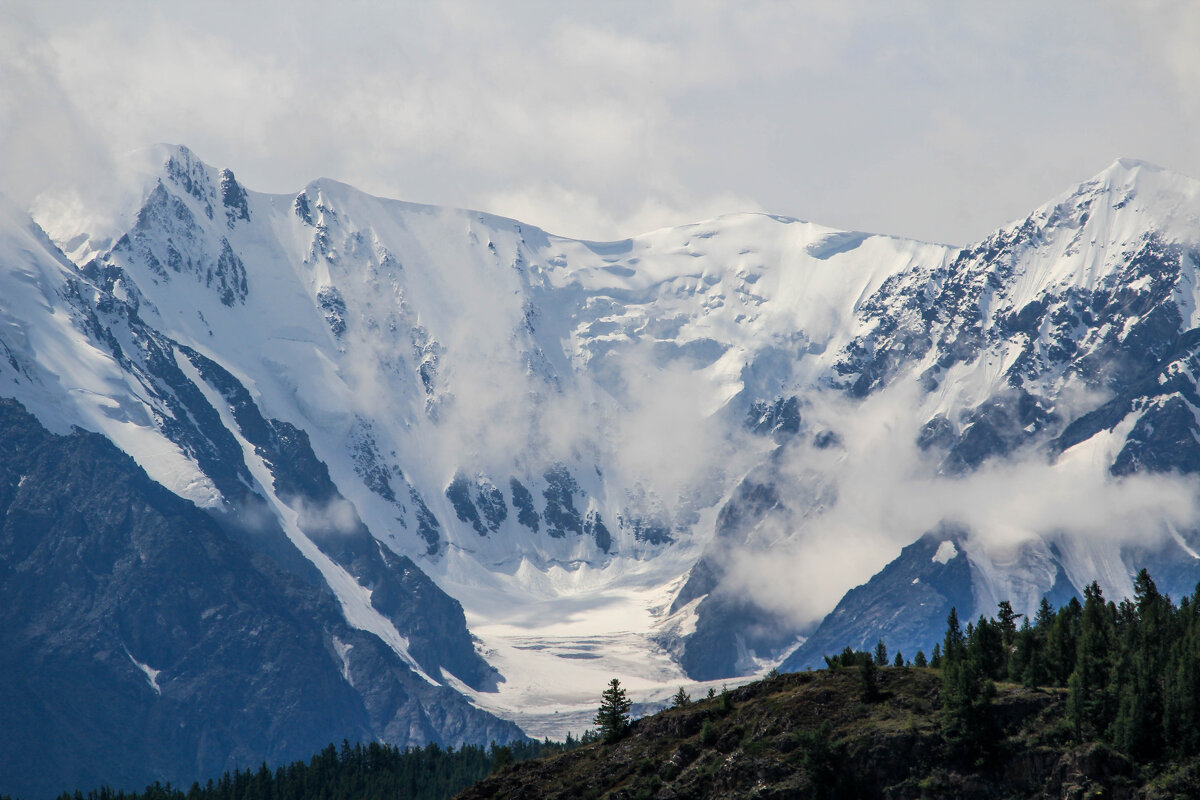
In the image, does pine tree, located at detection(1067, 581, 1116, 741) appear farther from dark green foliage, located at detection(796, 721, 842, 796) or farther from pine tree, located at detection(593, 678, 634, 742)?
pine tree, located at detection(593, 678, 634, 742)

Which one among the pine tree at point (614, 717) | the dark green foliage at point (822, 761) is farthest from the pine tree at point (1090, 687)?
the pine tree at point (614, 717)

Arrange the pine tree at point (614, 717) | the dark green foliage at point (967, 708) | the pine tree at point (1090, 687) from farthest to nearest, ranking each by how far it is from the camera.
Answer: the pine tree at point (614, 717) → the dark green foliage at point (967, 708) → the pine tree at point (1090, 687)

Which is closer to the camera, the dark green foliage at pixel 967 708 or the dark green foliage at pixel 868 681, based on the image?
the dark green foliage at pixel 967 708

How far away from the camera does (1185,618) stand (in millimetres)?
193125

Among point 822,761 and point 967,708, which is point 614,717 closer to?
point 822,761

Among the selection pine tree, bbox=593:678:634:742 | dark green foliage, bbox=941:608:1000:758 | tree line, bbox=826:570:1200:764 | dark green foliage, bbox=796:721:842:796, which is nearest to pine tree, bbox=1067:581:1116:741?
tree line, bbox=826:570:1200:764

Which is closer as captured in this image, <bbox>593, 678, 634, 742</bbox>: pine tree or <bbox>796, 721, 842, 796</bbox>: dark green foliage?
<bbox>796, 721, 842, 796</bbox>: dark green foliage

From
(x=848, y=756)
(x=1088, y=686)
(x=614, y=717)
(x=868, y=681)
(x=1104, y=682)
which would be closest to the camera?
(x=1088, y=686)

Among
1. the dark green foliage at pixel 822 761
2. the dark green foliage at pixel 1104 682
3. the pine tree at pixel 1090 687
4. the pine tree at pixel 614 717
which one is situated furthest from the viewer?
the pine tree at pixel 614 717

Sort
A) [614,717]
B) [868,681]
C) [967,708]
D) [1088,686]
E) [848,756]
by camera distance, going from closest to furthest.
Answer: [967,708] < [1088,686] < [848,756] < [868,681] < [614,717]

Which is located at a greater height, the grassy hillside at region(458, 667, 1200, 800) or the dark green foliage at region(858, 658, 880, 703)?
the dark green foliage at region(858, 658, 880, 703)

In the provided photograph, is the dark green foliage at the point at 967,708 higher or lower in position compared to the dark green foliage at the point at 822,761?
higher

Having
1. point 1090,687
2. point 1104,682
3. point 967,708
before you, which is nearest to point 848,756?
point 967,708

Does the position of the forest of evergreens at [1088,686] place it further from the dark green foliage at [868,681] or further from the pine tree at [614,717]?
the pine tree at [614,717]
